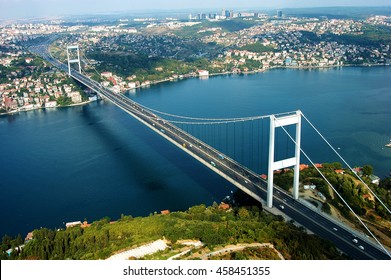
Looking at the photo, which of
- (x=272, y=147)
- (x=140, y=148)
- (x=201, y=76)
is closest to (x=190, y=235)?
(x=272, y=147)

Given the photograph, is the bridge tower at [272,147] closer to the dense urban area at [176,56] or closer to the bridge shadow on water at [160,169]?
the bridge shadow on water at [160,169]

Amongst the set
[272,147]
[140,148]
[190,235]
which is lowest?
[140,148]

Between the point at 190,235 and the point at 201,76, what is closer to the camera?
the point at 190,235

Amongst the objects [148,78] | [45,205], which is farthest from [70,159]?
[148,78]

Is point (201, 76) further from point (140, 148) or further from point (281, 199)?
point (281, 199)

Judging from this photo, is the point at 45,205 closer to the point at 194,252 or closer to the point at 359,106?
the point at 194,252
